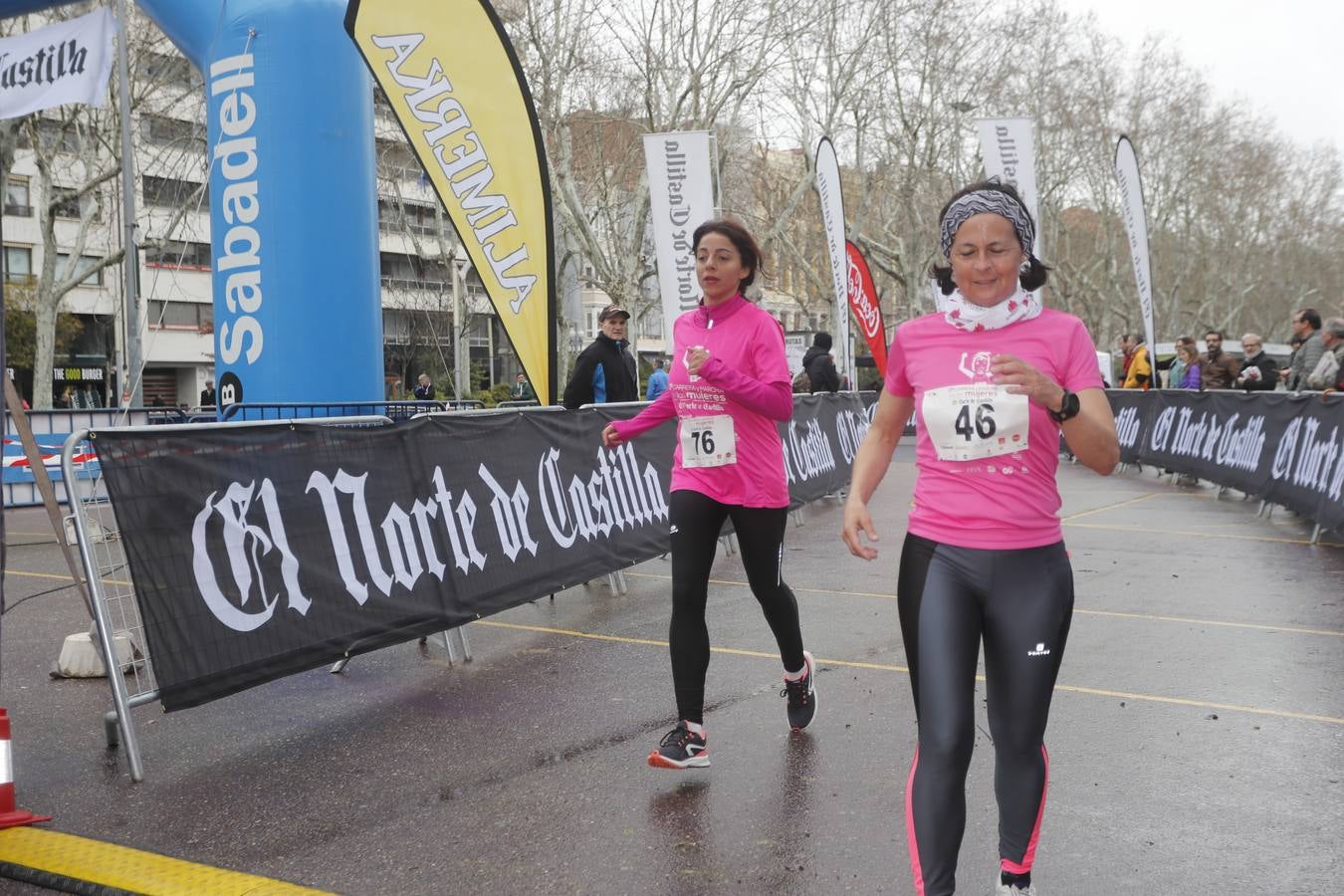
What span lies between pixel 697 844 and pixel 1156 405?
17310mm

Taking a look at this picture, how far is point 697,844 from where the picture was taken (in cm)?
391

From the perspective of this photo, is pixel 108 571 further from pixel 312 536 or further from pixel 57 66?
pixel 57 66

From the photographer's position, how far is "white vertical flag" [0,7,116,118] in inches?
227

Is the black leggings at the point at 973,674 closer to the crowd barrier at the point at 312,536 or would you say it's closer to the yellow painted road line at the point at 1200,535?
the crowd barrier at the point at 312,536

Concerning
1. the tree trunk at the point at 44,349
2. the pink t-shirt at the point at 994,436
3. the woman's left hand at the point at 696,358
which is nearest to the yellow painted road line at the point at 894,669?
the woman's left hand at the point at 696,358

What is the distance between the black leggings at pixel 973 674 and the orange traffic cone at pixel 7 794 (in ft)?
9.83

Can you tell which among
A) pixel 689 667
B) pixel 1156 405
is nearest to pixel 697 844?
pixel 689 667

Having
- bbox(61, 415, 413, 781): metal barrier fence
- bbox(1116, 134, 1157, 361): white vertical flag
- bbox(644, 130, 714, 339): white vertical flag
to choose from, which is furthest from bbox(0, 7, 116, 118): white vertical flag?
bbox(1116, 134, 1157, 361): white vertical flag

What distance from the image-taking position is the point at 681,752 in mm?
4562

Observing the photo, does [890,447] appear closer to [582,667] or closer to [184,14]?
[582,667]

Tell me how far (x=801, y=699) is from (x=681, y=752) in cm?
77

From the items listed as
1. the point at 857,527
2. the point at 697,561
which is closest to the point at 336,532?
the point at 697,561

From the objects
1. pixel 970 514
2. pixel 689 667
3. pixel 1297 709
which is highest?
pixel 970 514

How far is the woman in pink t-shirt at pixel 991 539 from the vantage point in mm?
Answer: 2994
